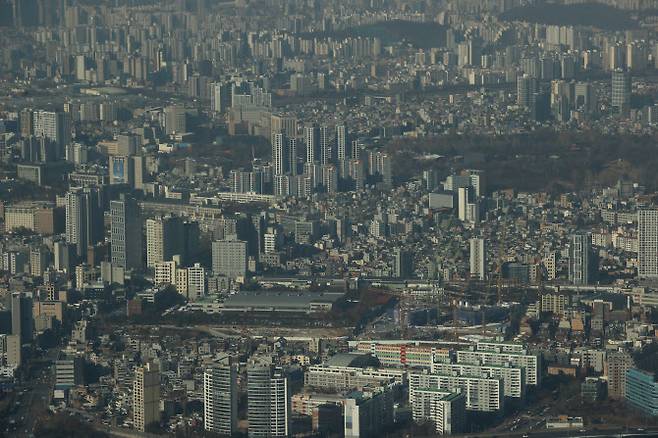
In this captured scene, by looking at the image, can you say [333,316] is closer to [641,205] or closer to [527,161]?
[641,205]

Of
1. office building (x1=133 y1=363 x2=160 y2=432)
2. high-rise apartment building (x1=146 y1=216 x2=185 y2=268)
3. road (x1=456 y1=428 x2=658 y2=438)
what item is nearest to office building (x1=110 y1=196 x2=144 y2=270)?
high-rise apartment building (x1=146 y1=216 x2=185 y2=268)

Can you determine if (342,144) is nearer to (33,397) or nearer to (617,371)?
(617,371)

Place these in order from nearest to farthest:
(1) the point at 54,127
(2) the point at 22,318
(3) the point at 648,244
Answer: (2) the point at 22,318 < (3) the point at 648,244 < (1) the point at 54,127

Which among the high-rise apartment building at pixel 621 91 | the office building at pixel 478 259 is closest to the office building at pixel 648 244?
the office building at pixel 478 259

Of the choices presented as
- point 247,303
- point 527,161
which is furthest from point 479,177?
point 247,303

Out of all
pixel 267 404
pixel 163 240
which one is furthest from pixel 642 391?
pixel 163 240
